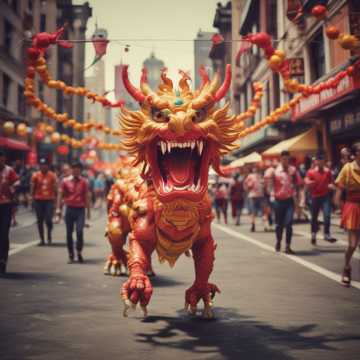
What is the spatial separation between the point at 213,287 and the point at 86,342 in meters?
1.50

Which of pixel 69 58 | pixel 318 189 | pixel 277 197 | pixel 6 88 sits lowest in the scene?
pixel 277 197

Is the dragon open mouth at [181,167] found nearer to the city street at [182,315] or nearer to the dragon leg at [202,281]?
the dragon leg at [202,281]

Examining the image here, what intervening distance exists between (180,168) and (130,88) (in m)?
0.92

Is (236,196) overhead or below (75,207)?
overhead

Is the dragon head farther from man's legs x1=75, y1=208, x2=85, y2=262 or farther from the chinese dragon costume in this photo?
man's legs x1=75, y1=208, x2=85, y2=262

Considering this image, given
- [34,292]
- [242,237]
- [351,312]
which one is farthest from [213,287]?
[242,237]

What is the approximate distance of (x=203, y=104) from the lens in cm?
482

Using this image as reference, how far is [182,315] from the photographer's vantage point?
5426 millimetres

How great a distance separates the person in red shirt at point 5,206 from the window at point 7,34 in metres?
25.8

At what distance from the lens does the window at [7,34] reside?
31.7 meters

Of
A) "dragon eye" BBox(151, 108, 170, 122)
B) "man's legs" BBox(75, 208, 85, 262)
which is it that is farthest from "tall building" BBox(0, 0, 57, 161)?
"dragon eye" BBox(151, 108, 170, 122)

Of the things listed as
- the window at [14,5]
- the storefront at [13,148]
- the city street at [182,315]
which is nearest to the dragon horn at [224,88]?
the city street at [182,315]

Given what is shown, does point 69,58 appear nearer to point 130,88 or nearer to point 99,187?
point 99,187

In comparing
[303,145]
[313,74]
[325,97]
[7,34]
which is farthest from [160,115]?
[7,34]
